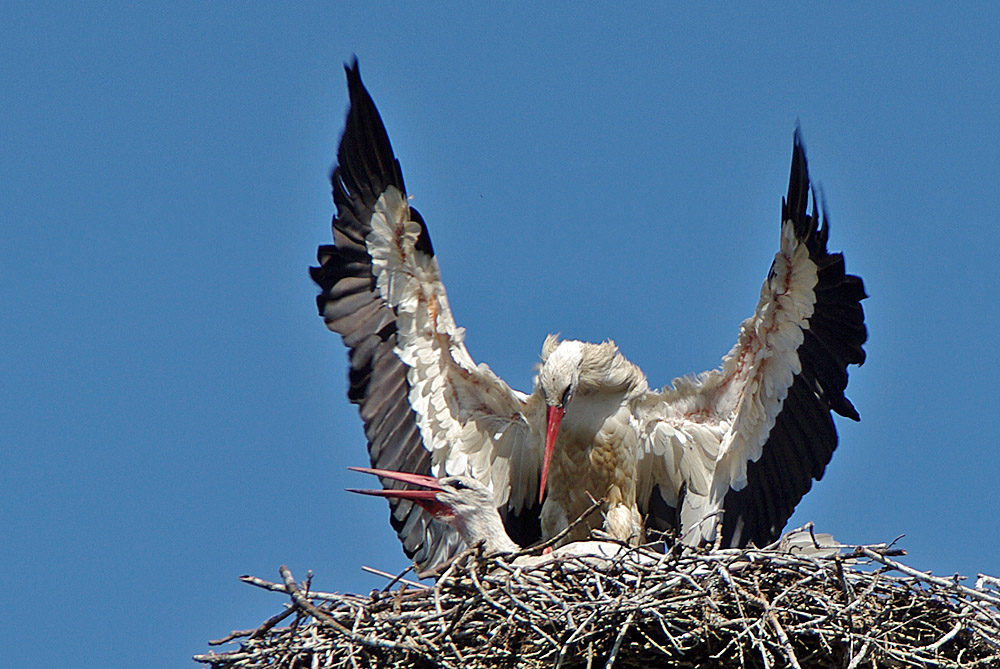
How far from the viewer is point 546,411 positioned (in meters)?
7.53

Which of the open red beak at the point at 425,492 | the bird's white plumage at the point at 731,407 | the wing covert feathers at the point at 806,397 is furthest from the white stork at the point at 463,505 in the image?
the bird's white plumage at the point at 731,407

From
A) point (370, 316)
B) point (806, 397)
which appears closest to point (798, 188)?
point (806, 397)

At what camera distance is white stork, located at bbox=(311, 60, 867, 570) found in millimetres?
7414

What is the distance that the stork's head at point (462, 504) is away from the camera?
6.74 metres

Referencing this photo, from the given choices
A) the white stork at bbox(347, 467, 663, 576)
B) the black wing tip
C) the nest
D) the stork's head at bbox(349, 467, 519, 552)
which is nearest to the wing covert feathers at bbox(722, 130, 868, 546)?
the black wing tip

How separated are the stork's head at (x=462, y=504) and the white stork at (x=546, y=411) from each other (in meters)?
0.69

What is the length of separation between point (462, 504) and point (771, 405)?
149 cm

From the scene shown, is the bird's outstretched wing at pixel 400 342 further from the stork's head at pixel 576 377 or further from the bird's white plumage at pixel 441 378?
the stork's head at pixel 576 377

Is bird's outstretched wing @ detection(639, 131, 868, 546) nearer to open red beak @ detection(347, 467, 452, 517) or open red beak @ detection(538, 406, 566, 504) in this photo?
open red beak @ detection(538, 406, 566, 504)

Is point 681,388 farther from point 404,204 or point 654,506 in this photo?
point 404,204

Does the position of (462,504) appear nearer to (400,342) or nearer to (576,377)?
(576,377)

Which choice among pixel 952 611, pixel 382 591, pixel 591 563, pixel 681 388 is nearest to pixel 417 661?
pixel 382 591

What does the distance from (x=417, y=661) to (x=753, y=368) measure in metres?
2.36

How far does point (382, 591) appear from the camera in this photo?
5.78 meters
